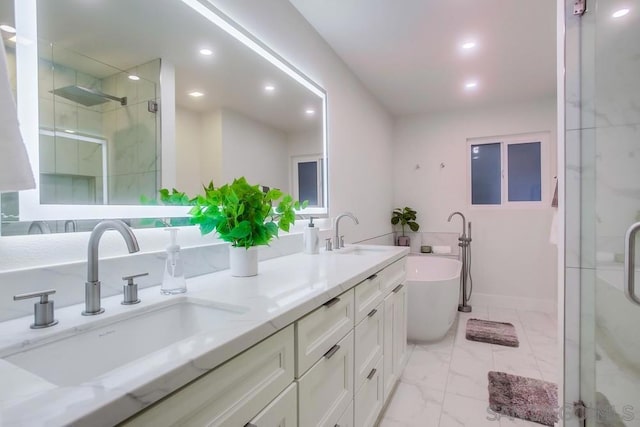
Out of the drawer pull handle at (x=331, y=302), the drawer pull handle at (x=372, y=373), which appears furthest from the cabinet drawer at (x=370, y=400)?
the drawer pull handle at (x=331, y=302)

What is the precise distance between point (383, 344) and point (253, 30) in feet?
5.92

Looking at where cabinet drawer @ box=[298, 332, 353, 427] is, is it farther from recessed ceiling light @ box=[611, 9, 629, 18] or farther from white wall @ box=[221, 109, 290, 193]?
recessed ceiling light @ box=[611, 9, 629, 18]

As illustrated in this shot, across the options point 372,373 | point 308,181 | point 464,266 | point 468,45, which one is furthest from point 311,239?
point 464,266

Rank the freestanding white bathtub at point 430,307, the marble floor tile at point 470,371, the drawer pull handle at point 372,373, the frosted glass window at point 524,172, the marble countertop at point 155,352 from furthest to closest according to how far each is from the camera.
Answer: the frosted glass window at point 524,172
the freestanding white bathtub at point 430,307
the marble floor tile at point 470,371
the drawer pull handle at point 372,373
the marble countertop at point 155,352

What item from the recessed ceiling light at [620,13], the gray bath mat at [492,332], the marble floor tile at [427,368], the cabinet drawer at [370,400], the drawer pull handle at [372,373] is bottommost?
the marble floor tile at [427,368]

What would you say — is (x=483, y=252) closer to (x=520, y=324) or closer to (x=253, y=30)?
(x=520, y=324)

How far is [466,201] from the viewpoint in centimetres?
390

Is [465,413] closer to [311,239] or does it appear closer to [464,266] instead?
[311,239]

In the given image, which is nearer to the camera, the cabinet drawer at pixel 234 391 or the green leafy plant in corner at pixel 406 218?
the cabinet drawer at pixel 234 391

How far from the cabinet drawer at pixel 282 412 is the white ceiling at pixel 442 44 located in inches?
82.0

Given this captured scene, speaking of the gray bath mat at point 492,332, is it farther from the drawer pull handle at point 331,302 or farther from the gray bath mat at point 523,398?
the drawer pull handle at point 331,302

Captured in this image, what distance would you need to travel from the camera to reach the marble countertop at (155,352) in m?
0.43

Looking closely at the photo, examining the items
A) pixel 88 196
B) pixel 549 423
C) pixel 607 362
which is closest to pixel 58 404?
pixel 88 196

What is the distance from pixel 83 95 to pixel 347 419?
4.85 ft
